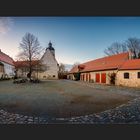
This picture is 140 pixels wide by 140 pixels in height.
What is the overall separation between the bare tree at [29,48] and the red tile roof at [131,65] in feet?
25.8

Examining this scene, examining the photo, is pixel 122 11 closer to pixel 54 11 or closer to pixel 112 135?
pixel 54 11

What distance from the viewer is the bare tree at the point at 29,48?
6667 millimetres

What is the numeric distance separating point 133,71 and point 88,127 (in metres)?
9.44

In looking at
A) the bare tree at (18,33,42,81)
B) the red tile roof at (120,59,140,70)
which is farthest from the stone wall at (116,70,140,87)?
the bare tree at (18,33,42,81)

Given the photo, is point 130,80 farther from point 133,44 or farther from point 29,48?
point 29,48

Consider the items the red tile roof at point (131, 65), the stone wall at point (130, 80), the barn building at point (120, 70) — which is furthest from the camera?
the red tile roof at point (131, 65)

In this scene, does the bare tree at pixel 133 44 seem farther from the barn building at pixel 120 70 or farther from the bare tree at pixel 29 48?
the bare tree at pixel 29 48

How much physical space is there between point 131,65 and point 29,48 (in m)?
8.63

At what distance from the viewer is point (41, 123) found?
184 inches

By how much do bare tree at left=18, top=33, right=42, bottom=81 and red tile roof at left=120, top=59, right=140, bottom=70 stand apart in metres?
7.86

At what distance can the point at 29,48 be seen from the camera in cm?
733

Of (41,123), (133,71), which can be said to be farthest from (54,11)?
(133,71)

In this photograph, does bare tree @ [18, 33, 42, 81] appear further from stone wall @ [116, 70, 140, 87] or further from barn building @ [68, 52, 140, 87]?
stone wall @ [116, 70, 140, 87]

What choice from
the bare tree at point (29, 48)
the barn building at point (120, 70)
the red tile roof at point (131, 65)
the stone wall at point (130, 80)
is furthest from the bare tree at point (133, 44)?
the bare tree at point (29, 48)
